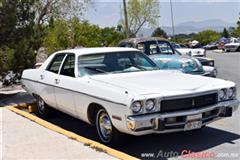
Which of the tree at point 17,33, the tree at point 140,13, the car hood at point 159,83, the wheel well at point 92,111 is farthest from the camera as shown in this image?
the tree at point 140,13

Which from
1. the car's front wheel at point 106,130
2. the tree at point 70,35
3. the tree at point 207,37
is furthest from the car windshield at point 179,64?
the tree at point 207,37

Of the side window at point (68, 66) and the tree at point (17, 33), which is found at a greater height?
the tree at point (17, 33)

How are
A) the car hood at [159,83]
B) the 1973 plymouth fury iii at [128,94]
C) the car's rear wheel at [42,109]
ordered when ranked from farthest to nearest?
the car's rear wheel at [42,109] < the car hood at [159,83] < the 1973 plymouth fury iii at [128,94]

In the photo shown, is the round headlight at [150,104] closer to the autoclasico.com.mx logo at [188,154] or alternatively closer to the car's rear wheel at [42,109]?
the autoclasico.com.mx logo at [188,154]

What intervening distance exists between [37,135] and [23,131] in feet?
Result: 1.49

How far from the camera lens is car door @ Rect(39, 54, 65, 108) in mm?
7484

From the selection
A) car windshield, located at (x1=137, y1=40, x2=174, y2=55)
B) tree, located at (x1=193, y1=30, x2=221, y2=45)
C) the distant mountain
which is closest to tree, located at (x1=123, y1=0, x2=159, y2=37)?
the distant mountain

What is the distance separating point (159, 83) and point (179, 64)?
5.17 metres

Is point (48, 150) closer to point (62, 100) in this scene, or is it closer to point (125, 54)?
point (62, 100)

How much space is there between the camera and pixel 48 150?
220 inches

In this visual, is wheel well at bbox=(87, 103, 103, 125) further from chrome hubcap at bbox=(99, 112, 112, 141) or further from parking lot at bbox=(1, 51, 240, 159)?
parking lot at bbox=(1, 51, 240, 159)

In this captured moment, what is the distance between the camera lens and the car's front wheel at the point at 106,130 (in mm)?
5785

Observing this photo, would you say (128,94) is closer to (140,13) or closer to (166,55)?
(166,55)

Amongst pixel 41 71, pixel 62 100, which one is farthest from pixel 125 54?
pixel 41 71
